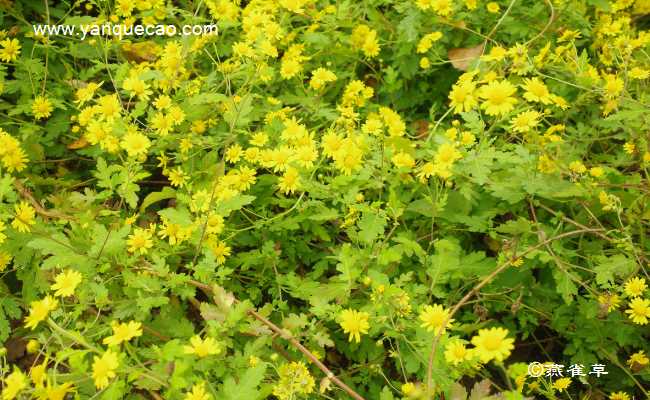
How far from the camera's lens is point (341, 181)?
2438 millimetres

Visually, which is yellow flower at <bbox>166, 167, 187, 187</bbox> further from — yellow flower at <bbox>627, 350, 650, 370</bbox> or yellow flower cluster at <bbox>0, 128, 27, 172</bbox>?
yellow flower at <bbox>627, 350, 650, 370</bbox>

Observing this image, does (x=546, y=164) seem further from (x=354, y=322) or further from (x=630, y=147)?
(x=354, y=322)

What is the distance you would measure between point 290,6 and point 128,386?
2.12m

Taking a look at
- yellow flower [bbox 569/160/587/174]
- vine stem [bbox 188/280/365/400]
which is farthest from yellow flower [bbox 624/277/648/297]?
vine stem [bbox 188/280/365/400]

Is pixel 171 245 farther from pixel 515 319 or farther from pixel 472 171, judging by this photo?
pixel 515 319

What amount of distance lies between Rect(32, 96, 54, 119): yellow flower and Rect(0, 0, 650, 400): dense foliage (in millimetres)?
11

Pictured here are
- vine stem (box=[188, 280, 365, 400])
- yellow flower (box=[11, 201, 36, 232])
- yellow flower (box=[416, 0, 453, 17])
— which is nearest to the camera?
vine stem (box=[188, 280, 365, 400])

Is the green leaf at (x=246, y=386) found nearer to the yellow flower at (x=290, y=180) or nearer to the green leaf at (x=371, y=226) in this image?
the green leaf at (x=371, y=226)

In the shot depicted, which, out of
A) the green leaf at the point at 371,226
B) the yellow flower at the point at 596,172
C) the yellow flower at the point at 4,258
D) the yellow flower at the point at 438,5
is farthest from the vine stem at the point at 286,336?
the yellow flower at the point at 438,5

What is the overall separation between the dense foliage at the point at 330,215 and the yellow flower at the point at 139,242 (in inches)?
0.5

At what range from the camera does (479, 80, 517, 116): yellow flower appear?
2436 mm

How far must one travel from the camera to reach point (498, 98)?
245cm

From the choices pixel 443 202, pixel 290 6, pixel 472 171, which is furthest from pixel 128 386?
pixel 290 6

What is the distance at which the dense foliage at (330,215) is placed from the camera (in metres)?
2.04
